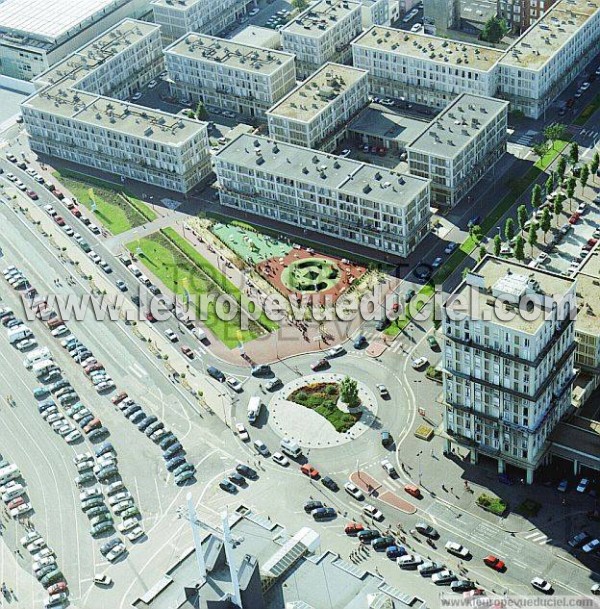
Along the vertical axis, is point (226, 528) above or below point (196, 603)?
above

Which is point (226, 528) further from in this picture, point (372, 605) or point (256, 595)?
point (372, 605)

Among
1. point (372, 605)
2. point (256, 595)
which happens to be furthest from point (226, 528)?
point (372, 605)

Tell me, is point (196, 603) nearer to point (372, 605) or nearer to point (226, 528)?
point (226, 528)

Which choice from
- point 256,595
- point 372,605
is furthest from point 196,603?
point 372,605

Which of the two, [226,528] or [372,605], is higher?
[226,528]

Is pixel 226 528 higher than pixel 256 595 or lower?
higher
